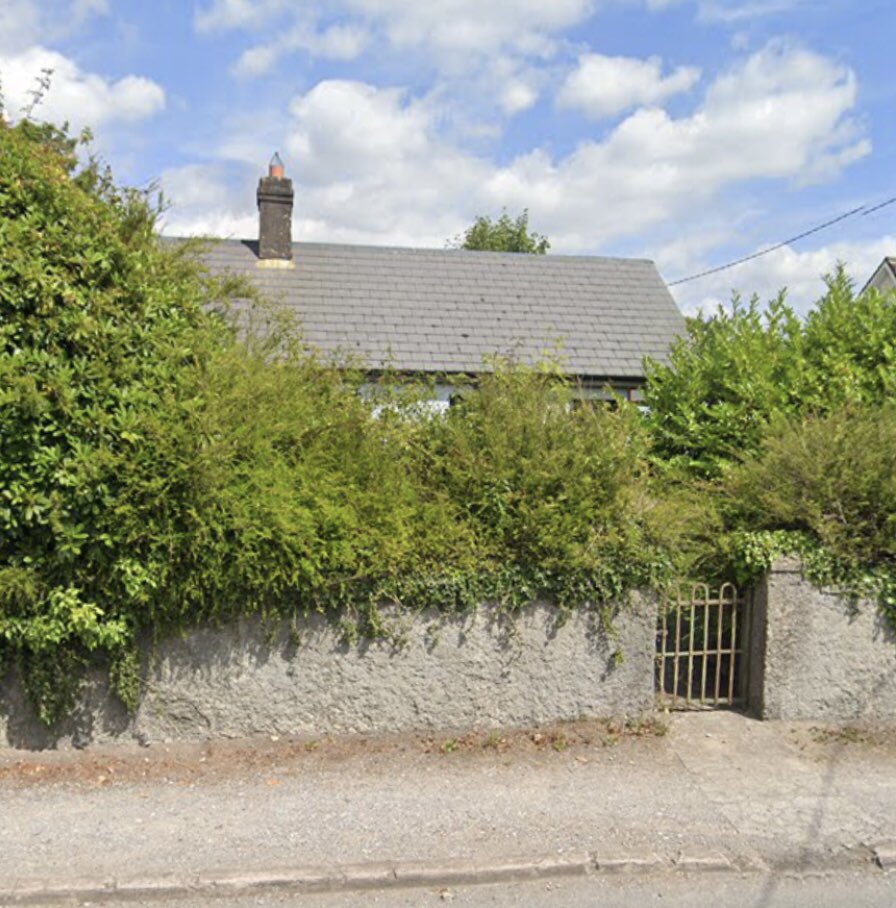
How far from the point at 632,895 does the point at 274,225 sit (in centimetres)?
1415

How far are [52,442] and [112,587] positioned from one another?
99cm

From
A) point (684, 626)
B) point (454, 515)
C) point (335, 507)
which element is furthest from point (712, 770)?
point (335, 507)

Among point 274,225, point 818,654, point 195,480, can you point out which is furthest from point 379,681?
point 274,225

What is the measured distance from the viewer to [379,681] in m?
5.39

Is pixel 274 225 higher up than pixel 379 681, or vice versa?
pixel 274 225

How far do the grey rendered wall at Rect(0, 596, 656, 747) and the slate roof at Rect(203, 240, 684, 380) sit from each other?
7835mm

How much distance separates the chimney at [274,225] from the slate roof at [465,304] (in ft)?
0.91

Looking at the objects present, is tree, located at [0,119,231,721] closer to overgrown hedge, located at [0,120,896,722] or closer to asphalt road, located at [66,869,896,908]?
overgrown hedge, located at [0,120,896,722]

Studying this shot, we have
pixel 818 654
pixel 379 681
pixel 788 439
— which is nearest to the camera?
pixel 379 681

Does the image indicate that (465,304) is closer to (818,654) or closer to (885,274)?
(818,654)

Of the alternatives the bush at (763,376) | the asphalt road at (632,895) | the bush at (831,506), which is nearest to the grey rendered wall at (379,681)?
the bush at (831,506)

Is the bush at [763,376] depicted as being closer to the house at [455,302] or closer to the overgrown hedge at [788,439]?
the overgrown hedge at [788,439]

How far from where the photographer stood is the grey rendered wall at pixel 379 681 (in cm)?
519

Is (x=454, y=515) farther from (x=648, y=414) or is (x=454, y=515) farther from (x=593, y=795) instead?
(x=648, y=414)
